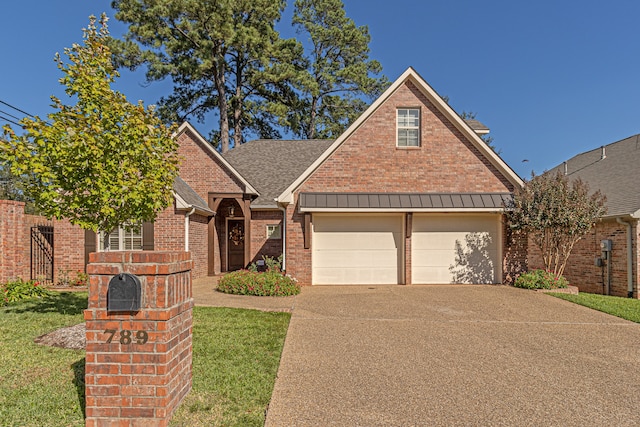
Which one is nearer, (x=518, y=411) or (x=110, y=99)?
(x=518, y=411)

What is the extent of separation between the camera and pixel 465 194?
13.5 metres

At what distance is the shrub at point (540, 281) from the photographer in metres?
12.4

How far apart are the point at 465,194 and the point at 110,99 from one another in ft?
35.3

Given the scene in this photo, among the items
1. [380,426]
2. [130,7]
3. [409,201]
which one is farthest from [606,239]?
[130,7]

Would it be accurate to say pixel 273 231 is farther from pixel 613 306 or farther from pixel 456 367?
pixel 456 367

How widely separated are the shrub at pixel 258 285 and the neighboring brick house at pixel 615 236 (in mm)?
10553

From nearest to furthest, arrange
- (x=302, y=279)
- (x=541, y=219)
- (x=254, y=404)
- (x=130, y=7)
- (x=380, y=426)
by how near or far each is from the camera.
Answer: (x=380, y=426) → (x=254, y=404) → (x=541, y=219) → (x=302, y=279) → (x=130, y=7)

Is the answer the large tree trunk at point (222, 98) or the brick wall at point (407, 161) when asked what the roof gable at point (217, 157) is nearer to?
the brick wall at point (407, 161)

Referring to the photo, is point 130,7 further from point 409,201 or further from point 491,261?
point 491,261

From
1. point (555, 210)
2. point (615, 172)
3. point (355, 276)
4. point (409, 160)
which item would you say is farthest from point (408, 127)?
point (615, 172)

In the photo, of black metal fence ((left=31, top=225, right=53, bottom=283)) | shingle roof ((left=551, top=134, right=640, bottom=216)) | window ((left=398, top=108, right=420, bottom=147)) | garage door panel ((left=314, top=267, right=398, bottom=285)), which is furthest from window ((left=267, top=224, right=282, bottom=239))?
shingle roof ((left=551, top=134, right=640, bottom=216))

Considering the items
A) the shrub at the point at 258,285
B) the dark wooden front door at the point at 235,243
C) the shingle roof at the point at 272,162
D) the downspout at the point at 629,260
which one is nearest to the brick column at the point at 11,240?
the shrub at the point at 258,285

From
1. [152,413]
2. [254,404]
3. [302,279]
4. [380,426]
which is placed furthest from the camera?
[302,279]

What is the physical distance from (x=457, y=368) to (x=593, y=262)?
1226 cm
